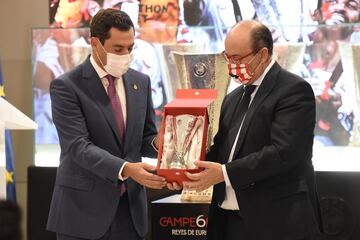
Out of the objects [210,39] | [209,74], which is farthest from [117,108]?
[210,39]

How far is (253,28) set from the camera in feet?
9.60

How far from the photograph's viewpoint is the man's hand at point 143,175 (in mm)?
2896

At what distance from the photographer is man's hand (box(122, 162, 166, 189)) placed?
2.90 meters

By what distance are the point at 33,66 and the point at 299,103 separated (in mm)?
3041

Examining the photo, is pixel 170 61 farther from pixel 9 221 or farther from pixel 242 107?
pixel 9 221

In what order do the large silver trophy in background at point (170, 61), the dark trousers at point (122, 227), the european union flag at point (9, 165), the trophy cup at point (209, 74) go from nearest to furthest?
1. the dark trousers at point (122, 227)
2. the trophy cup at point (209, 74)
3. the large silver trophy in background at point (170, 61)
4. the european union flag at point (9, 165)

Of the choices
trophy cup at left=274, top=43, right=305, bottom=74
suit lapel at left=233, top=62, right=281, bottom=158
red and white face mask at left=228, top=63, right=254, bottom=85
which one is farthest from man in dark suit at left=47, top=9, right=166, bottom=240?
trophy cup at left=274, top=43, right=305, bottom=74

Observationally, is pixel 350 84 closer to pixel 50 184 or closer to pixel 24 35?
pixel 50 184

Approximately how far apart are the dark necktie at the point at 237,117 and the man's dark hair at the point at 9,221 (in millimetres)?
1617

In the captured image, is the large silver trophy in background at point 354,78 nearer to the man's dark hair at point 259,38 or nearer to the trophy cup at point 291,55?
the trophy cup at point 291,55

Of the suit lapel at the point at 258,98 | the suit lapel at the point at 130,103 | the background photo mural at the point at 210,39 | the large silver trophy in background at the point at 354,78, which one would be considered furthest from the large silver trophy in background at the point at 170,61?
the suit lapel at the point at 258,98

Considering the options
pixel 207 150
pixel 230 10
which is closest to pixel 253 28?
pixel 207 150

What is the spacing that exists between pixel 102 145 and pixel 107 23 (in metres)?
0.56

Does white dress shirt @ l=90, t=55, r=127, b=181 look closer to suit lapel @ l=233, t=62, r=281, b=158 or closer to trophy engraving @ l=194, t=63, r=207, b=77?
suit lapel @ l=233, t=62, r=281, b=158
